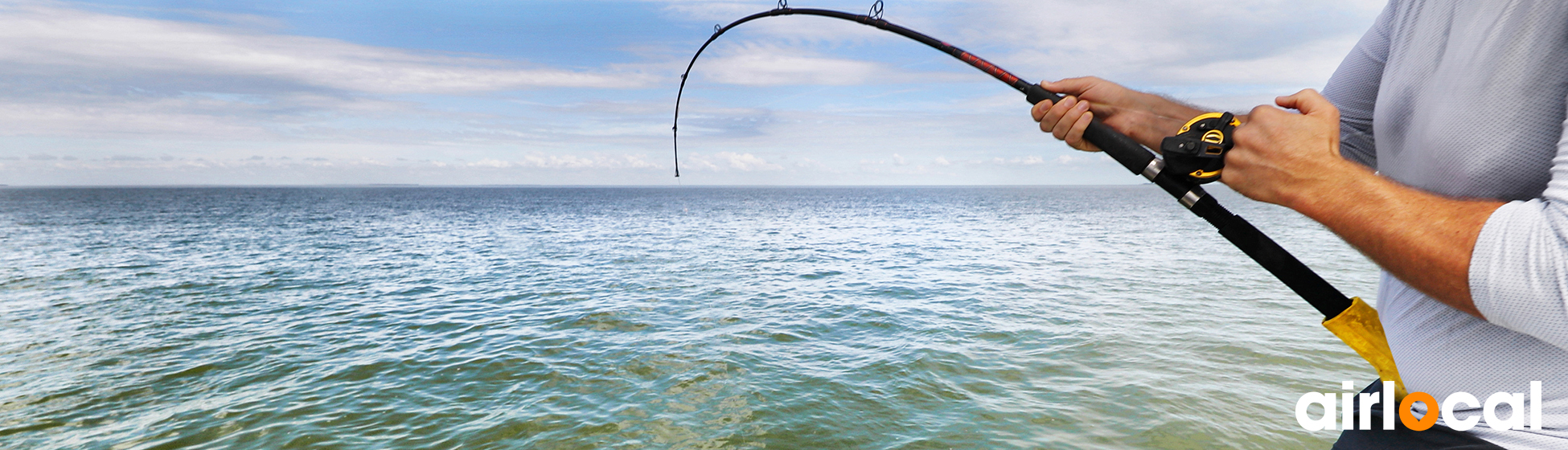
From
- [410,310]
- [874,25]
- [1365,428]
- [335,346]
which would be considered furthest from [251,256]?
[1365,428]

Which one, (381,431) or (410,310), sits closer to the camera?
(381,431)

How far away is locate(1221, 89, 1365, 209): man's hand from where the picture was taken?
1.27m

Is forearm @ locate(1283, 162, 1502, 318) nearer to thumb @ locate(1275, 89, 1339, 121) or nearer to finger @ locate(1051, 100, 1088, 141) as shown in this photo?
thumb @ locate(1275, 89, 1339, 121)

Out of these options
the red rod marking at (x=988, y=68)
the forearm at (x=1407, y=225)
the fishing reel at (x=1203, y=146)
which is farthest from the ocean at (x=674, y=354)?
the forearm at (x=1407, y=225)

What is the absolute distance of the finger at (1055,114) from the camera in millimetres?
2109

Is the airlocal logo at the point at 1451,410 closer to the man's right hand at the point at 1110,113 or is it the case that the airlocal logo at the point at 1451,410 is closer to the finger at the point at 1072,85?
the man's right hand at the point at 1110,113

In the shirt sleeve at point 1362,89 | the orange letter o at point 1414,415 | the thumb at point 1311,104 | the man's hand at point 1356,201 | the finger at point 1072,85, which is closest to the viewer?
the man's hand at point 1356,201

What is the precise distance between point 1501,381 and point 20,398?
1300cm

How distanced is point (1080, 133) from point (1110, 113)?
0.18m

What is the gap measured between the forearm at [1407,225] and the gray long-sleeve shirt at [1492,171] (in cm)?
3

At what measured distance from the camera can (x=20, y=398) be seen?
8.44 meters

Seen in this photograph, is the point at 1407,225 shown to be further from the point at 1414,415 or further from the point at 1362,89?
the point at 1362,89

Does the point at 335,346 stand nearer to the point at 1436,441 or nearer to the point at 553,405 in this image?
the point at 553,405

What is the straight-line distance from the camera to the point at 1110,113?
7.16 feet
